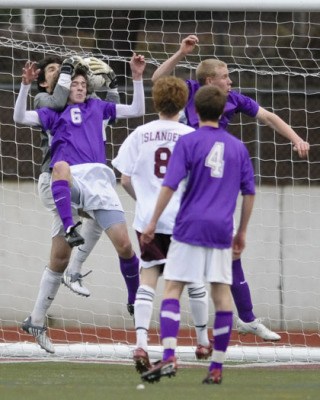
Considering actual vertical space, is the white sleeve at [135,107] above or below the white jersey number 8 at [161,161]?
above

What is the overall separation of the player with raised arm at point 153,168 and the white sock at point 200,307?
1.48 ft

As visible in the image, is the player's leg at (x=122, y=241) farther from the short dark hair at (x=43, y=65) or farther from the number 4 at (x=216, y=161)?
the number 4 at (x=216, y=161)

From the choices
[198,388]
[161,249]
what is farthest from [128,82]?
[198,388]

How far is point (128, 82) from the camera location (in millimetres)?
12656

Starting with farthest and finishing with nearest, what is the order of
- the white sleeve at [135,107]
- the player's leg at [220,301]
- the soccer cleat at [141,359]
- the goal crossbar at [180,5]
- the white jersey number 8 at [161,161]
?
the goal crossbar at [180,5] → the white sleeve at [135,107] → the white jersey number 8 at [161,161] → the soccer cleat at [141,359] → the player's leg at [220,301]

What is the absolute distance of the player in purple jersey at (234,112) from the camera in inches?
359

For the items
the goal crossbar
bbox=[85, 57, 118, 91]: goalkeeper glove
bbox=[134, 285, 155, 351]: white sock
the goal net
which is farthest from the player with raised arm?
the goal net

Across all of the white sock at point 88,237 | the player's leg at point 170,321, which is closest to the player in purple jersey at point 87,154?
the white sock at point 88,237

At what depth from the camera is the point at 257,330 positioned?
948 centimetres

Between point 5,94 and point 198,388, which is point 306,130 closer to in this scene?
point 5,94

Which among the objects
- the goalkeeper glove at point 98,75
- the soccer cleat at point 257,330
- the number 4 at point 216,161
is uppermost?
the goalkeeper glove at point 98,75

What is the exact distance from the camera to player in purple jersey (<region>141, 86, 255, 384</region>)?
7.57 metres

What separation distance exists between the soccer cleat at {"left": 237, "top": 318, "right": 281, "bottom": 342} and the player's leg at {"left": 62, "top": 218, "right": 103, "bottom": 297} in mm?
1236

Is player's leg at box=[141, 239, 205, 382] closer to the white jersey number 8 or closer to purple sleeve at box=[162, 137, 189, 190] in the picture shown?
purple sleeve at box=[162, 137, 189, 190]
